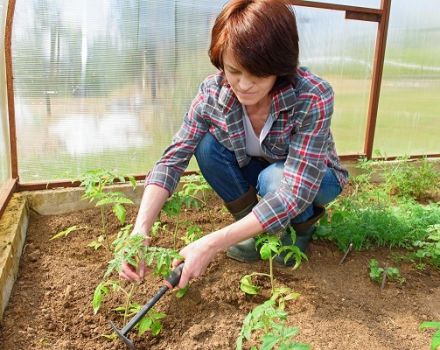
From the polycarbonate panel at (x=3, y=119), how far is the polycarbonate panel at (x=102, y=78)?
7cm

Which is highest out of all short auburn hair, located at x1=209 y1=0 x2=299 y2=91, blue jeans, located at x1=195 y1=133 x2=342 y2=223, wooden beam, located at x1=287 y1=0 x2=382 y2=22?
wooden beam, located at x1=287 y1=0 x2=382 y2=22

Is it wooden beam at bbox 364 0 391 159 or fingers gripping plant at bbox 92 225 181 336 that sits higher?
wooden beam at bbox 364 0 391 159

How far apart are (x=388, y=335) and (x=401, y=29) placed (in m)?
2.83

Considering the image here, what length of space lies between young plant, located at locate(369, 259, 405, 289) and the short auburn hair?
107cm

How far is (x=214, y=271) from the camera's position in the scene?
216 cm

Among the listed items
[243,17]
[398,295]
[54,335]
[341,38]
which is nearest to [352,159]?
[341,38]

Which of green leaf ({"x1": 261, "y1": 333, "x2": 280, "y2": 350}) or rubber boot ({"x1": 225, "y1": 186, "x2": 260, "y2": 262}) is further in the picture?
rubber boot ({"x1": 225, "y1": 186, "x2": 260, "y2": 262})

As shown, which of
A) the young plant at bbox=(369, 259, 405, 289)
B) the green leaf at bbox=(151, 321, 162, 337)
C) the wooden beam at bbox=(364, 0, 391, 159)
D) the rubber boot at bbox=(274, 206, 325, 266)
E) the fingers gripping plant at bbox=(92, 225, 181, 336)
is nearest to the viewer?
the fingers gripping plant at bbox=(92, 225, 181, 336)

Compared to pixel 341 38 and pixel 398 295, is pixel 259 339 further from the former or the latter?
pixel 341 38

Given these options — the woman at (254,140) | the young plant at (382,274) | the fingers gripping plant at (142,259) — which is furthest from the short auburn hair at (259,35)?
the young plant at (382,274)

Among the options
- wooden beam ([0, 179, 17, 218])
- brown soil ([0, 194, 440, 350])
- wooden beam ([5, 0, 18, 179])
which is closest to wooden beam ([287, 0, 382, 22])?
brown soil ([0, 194, 440, 350])

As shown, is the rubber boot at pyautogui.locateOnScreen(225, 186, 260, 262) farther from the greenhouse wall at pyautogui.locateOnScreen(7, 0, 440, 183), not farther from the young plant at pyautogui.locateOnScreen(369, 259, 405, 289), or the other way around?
the greenhouse wall at pyautogui.locateOnScreen(7, 0, 440, 183)

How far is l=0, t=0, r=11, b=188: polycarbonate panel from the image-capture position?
8.40ft

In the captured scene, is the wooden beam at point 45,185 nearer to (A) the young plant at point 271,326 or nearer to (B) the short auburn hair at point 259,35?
(B) the short auburn hair at point 259,35
